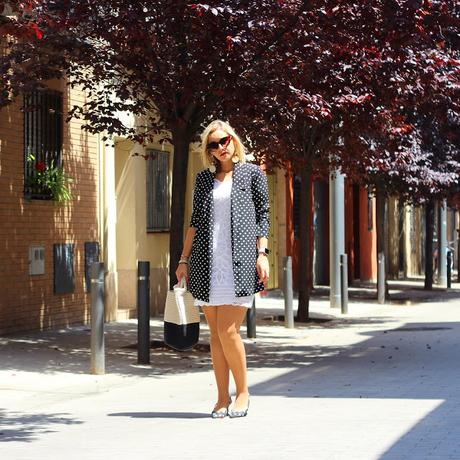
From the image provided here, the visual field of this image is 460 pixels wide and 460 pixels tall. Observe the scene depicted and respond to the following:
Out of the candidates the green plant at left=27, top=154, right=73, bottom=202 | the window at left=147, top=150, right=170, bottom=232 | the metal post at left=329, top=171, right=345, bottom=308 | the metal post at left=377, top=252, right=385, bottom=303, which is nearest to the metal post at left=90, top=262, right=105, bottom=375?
the green plant at left=27, top=154, right=73, bottom=202

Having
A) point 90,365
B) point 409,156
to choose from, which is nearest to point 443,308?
point 409,156

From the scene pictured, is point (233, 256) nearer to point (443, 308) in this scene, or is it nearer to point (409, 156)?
point (409, 156)

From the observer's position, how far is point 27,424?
31.7 ft

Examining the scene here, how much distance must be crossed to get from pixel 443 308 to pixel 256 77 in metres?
11.8

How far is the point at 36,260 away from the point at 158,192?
5.13 metres

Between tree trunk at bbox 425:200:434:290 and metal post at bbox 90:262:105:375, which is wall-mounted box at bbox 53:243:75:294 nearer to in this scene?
metal post at bbox 90:262:105:375

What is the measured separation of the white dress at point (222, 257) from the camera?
9.48 m

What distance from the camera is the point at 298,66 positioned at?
14492 millimetres

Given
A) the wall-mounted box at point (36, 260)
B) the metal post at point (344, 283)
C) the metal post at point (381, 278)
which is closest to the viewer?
the wall-mounted box at point (36, 260)

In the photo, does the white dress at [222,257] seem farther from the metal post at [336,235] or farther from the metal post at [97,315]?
the metal post at [336,235]

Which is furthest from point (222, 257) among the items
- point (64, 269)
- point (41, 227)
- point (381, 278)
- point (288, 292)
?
point (381, 278)

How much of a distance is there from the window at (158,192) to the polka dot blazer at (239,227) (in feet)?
39.2

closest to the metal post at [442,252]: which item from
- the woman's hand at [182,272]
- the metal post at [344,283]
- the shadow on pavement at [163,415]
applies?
the metal post at [344,283]

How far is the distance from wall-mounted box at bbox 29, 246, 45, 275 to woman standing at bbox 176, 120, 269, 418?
311 inches
